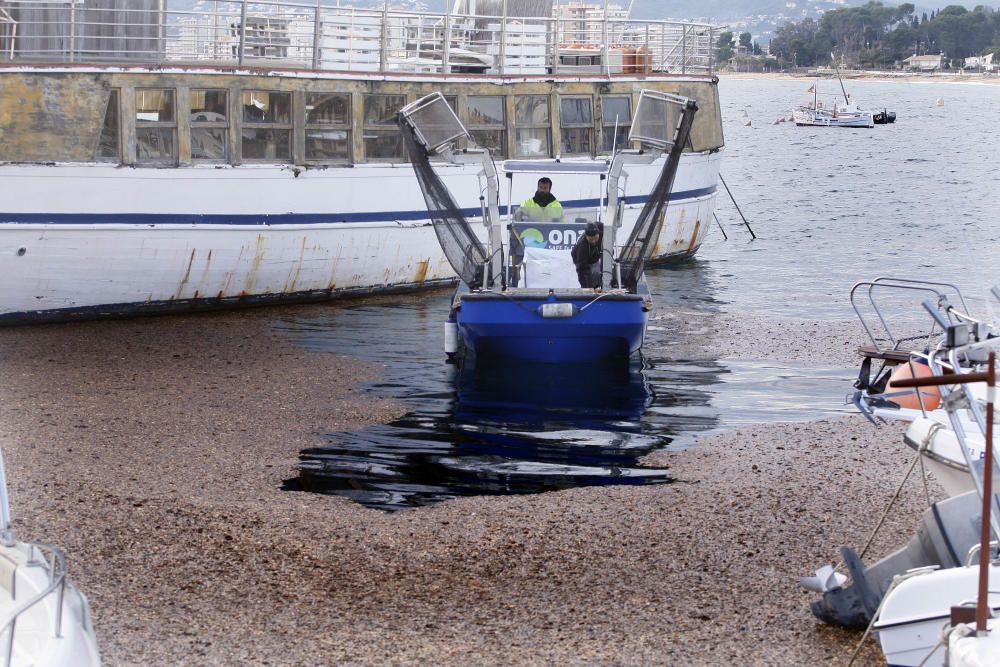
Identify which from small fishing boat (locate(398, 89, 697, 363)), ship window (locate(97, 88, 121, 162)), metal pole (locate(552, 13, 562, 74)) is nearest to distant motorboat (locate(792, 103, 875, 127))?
metal pole (locate(552, 13, 562, 74))

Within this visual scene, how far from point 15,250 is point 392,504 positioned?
31.8 ft

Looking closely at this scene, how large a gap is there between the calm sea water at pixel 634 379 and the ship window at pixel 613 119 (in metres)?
2.81

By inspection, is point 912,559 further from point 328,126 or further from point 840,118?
point 840,118

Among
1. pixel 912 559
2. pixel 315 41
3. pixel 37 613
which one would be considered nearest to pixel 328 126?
pixel 315 41

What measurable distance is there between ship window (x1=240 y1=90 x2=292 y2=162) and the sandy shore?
6578mm

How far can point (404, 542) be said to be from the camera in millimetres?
10133

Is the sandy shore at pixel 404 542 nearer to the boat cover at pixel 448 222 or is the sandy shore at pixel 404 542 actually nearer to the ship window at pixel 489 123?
the boat cover at pixel 448 222

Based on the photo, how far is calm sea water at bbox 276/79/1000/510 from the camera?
12.5m

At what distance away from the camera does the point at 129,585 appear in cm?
894

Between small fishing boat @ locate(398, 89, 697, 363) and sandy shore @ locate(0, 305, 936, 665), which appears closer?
sandy shore @ locate(0, 305, 936, 665)

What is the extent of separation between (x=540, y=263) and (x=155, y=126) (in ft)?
21.6

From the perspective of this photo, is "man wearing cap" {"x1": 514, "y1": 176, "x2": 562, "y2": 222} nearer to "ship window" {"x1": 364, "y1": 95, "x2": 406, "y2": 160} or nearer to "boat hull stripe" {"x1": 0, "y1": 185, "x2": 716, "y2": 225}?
"boat hull stripe" {"x1": 0, "y1": 185, "x2": 716, "y2": 225}

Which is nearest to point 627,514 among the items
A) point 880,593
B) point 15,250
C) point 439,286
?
point 880,593

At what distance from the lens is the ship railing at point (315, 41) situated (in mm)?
20578
